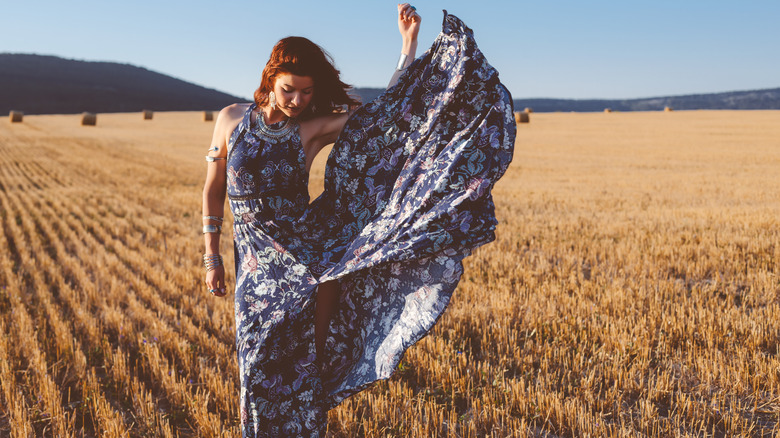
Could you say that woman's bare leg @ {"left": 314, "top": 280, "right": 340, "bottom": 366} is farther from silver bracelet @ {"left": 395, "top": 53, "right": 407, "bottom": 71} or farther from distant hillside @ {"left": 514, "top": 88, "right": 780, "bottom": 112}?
distant hillside @ {"left": 514, "top": 88, "right": 780, "bottom": 112}

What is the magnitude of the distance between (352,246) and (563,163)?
64.9 ft

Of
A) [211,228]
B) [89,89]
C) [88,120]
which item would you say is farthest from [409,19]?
[89,89]

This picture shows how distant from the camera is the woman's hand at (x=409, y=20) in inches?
119

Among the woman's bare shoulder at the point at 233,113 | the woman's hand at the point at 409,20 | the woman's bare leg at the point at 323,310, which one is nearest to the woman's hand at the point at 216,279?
the woman's bare leg at the point at 323,310

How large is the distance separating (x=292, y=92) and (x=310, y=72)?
0.12m

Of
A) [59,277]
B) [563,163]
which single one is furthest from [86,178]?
[563,163]

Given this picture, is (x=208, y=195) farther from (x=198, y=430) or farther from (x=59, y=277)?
(x=59, y=277)

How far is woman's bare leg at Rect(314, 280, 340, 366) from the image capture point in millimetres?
2807

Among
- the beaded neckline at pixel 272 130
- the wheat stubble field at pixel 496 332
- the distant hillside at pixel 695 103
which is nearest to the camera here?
the beaded neckline at pixel 272 130

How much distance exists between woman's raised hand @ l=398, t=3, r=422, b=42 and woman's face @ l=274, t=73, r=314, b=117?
62 cm

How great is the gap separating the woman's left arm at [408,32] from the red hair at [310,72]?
0.32 m

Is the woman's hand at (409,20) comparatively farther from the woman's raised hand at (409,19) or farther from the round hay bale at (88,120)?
the round hay bale at (88,120)

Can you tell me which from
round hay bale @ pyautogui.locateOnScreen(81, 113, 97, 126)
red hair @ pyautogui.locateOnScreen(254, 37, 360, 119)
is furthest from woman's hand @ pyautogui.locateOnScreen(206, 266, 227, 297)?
round hay bale @ pyautogui.locateOnScreen(81, 113, 97, 126)

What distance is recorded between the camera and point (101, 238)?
917 centimetres
